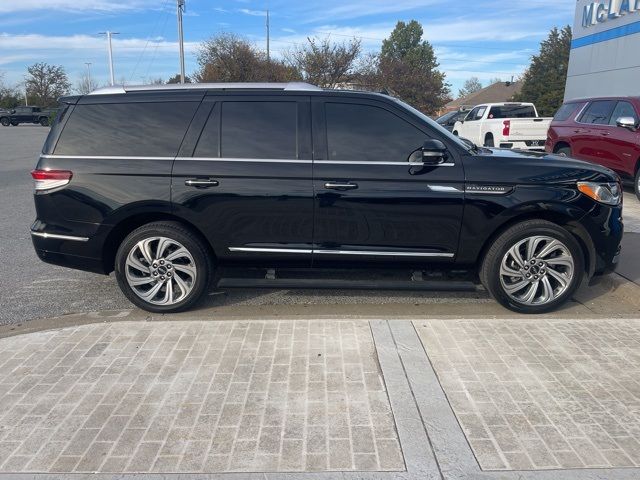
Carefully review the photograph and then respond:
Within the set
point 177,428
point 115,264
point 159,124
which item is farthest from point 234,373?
point 159,124

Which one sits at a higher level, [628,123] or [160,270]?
[628,123]

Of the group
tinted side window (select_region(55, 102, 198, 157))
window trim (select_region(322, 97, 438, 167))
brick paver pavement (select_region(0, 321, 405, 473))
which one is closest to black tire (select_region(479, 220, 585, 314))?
window trim (select_region(322, 97, 438, 167))

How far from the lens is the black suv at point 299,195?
4.39m

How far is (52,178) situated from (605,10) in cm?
1992

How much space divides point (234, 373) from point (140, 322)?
1.27m

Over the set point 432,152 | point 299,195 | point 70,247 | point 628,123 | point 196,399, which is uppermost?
point 628,123

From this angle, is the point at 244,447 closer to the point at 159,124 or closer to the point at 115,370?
the point at 115,370

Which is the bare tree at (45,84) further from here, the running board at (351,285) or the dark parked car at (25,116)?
the running board at (351,285)

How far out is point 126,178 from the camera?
14.6ft

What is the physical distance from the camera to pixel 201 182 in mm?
4402

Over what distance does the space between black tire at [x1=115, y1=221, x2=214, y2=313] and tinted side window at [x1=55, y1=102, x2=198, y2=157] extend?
64cm

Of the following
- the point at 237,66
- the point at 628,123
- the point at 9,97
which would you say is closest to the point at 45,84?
the point at 9,97

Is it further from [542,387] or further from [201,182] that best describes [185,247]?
[542,387]

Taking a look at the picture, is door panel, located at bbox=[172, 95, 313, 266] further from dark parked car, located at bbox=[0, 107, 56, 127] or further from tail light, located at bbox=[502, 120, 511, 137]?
dark parked car, located at bbox=[0, 107, 56, 127]
